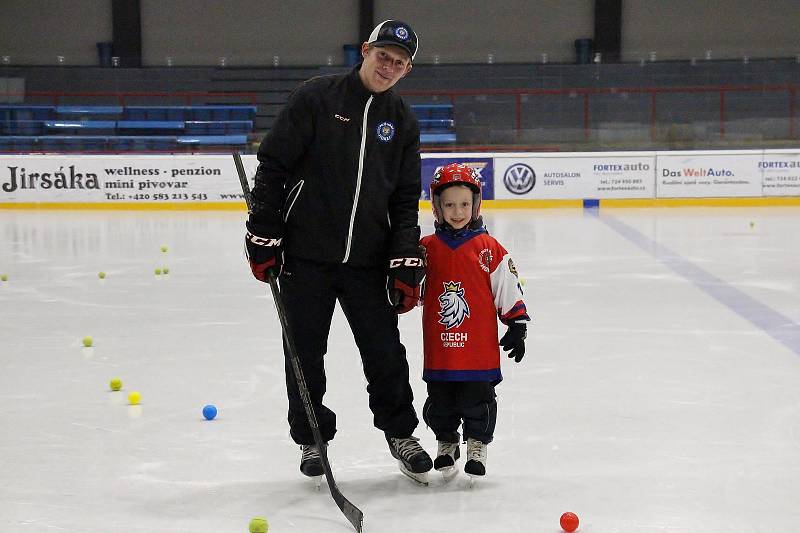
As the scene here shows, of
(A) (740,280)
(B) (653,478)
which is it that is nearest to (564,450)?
(B) (653,478)

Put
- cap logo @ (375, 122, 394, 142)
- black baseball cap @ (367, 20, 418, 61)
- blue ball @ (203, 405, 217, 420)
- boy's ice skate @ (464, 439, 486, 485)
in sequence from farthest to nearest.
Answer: blue ball @ (203, 405, 217, 420)
boy's ice skate @ (464, 439, 486, 485)
cap logo @ (375, 122, 394, 142)
black baseball cap @ (367, 20, 418, 61)

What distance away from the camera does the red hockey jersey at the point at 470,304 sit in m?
3.43

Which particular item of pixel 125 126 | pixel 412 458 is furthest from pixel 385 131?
pixel 125 126

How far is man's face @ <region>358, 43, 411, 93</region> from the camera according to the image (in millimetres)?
3250

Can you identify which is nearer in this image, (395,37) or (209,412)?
(395,37)

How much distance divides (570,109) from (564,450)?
15110 mm

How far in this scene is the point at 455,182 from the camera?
3.40 meters

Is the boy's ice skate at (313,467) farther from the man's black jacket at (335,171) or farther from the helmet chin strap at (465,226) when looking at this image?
the helmet chin strap at (465,226)

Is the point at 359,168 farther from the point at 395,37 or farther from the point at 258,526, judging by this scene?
the point at 258,526

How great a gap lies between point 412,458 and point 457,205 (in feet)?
2.73

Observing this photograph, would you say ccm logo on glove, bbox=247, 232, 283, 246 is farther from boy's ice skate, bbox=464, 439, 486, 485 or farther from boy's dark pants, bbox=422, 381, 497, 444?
boy's ice skate, bbox=464, 439, 486, 485

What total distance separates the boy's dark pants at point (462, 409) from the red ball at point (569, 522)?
503mm

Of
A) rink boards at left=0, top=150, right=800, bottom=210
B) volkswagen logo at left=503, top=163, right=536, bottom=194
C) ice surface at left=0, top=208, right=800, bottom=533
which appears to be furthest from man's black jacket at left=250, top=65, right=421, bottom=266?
volkswagen logo at left=503, top=163, right=536, bottom=194

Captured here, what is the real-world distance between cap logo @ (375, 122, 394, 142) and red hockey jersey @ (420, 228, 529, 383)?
390mm
